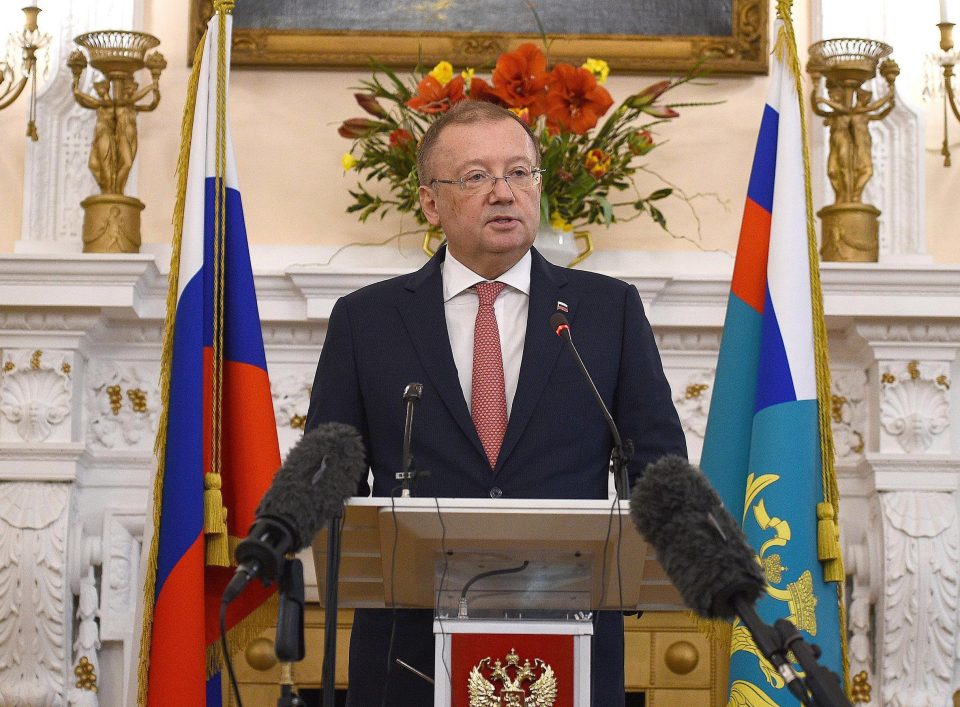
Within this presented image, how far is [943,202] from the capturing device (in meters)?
4.79

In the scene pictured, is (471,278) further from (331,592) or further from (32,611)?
(32,611)

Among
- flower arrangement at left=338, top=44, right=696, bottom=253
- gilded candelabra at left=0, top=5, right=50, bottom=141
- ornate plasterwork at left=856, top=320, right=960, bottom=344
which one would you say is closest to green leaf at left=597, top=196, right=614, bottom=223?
flower arrangement at left=338, top=44, right=696, bottom=253

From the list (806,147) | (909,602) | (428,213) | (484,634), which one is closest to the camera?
(484,634)

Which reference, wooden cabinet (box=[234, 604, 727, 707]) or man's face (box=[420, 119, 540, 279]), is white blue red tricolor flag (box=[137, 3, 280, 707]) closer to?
wooden cabinet (box=[234, 604, 727, 707])

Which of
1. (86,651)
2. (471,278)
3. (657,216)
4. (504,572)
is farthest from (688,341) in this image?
(504,572)

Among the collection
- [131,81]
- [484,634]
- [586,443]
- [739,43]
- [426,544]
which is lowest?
[484,634]

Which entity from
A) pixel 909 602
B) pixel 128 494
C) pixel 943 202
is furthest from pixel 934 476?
pixel 128 494

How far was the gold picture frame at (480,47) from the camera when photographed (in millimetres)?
4762

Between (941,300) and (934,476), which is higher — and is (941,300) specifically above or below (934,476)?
above

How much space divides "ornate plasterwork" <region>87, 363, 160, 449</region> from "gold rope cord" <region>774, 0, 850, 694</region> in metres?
2.12

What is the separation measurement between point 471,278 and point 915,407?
7.04 ft

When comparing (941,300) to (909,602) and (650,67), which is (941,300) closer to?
(909,602)

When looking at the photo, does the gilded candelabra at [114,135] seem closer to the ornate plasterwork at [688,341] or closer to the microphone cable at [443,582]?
the ornate plasterwork at [688,341]

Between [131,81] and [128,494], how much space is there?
1333mm
